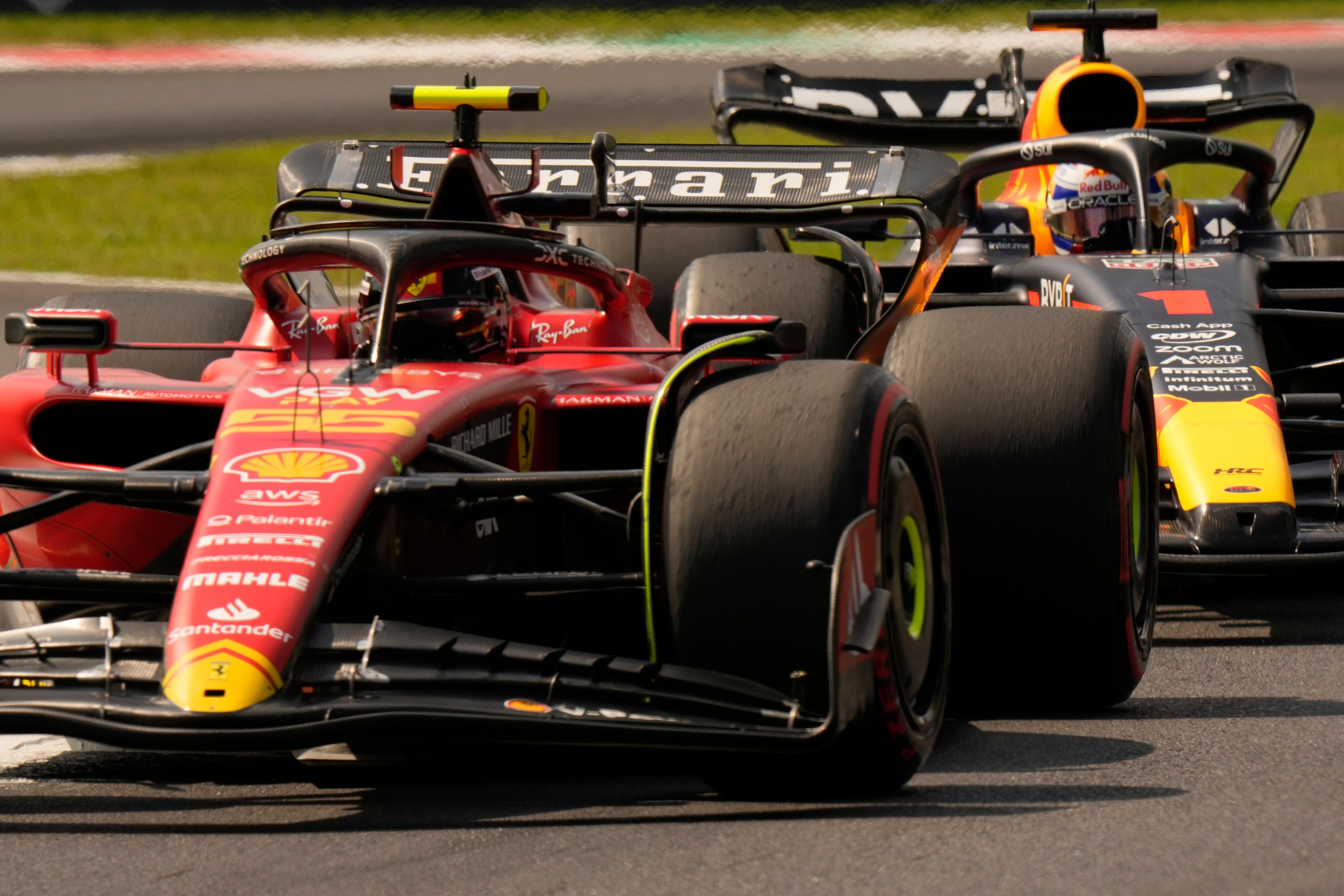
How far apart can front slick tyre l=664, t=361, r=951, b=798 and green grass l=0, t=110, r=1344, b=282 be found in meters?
12.2

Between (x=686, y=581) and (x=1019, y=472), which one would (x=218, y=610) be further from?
(x=1019, y=472)

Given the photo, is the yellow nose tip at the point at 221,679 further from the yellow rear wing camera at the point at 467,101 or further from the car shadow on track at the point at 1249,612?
the car shadow on track at the point at 1249,612

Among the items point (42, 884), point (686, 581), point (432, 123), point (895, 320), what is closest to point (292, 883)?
point (42, 884)

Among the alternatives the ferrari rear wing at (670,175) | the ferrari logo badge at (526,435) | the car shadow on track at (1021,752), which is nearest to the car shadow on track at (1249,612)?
the car shadow on track at (1021,752)

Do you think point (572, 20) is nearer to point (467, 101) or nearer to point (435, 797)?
point (467, 101)

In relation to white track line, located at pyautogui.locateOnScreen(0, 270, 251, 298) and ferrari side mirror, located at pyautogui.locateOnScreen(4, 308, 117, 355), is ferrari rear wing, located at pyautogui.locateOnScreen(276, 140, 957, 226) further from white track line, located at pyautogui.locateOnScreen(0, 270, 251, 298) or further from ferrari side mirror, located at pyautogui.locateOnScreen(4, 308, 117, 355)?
white track line, located at pyautogui.locateOnScreen(0, 270, 251, 298)

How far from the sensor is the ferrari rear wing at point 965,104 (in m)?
10.8

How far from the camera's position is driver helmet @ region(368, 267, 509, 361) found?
539cm

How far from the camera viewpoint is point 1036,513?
A: 4980mm

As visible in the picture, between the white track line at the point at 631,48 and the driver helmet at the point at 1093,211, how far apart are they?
6488mm

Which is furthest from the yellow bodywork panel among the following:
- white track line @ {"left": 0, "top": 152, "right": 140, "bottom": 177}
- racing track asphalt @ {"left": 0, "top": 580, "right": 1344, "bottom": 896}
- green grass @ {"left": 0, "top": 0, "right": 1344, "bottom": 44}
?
white track line @ {"left": 0, "top": 152, "right": 140, "bottom": 177}

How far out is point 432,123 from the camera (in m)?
21.2

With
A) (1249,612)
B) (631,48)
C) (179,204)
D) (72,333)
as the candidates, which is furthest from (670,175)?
(631,48)

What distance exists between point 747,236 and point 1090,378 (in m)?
4.70
